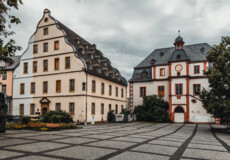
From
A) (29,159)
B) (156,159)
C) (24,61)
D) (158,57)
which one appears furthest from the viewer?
(158,57)

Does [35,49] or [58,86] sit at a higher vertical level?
[35,49]

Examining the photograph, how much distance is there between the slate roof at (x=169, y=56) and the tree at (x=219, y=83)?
1513 centimetres

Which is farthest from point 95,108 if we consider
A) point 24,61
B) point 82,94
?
point 24,61

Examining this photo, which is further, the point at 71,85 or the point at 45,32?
the point at 45,32

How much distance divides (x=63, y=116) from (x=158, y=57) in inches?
1032

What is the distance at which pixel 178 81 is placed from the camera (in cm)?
3659

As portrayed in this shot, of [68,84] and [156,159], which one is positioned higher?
[68,84]

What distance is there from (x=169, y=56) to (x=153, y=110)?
35.6 feet

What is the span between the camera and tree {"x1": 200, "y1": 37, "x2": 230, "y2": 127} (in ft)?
65.1

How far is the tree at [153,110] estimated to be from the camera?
35688mm

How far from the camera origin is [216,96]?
20953 millimetres

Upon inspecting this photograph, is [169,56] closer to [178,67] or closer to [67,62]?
[178,67]

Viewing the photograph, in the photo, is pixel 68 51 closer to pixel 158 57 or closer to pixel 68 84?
pixel 68 84

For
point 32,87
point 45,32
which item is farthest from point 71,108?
point 45,32
